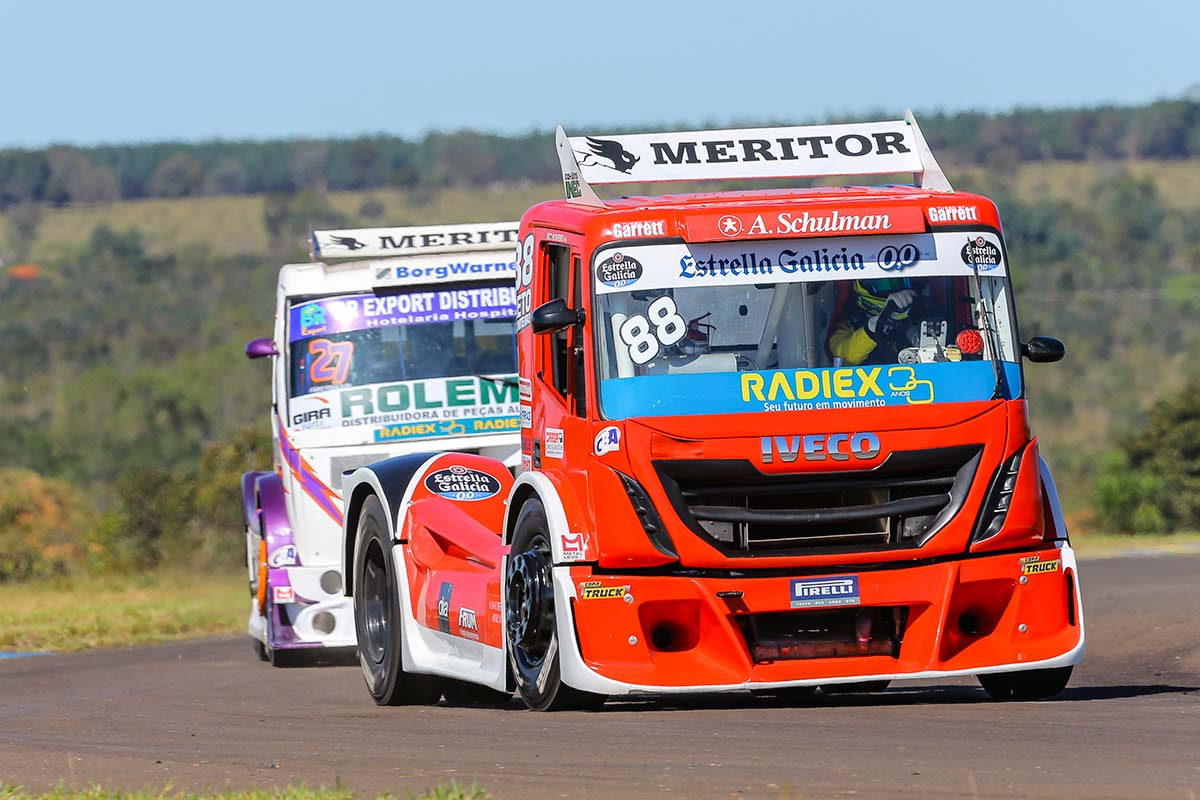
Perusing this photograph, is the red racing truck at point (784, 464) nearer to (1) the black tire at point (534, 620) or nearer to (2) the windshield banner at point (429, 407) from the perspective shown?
(1) the black tire at point (534, 620)

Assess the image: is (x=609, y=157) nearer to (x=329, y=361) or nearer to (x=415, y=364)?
(x=415, y=364)

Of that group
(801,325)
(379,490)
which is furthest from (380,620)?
(801,325)

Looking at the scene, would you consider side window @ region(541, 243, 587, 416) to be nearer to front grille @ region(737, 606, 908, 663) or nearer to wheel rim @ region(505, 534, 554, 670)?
wheel rim @ region(505, 534, 554, 670)

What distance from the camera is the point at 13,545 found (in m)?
37.2

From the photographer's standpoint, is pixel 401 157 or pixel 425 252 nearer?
pixel 425 252

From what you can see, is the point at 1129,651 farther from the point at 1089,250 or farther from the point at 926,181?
Answer: the point at 1089,250

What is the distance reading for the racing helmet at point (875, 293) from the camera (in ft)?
35.0

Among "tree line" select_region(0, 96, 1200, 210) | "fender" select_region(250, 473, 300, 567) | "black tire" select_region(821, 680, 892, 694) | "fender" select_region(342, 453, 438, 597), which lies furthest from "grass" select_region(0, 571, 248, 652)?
"tree line" select_region(0, 96, 1200, 210)

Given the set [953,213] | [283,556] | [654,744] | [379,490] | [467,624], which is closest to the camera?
[654,744]

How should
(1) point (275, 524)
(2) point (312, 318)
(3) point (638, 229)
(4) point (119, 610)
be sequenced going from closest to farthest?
(3) point (638, 229) → (2) point (312, 318) → (1) point (275, 524) → (4) point (119, 610)

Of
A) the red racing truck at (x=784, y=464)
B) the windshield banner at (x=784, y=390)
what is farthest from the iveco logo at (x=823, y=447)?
the windshield banner at (x=784, y=390)

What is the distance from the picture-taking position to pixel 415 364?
1705 cm

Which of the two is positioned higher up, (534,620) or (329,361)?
(329,361)

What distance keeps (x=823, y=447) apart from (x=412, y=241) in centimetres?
770
